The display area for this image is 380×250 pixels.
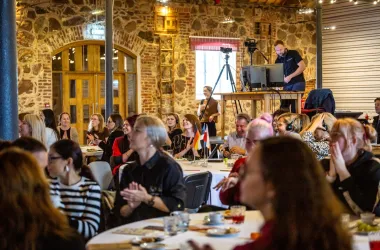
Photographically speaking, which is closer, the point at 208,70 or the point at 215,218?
the point at 215,218

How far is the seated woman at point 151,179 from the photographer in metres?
4.24

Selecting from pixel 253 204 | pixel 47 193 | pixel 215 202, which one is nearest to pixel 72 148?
pixel 47 193

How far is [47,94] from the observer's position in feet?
47.9

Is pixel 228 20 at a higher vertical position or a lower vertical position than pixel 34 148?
higher

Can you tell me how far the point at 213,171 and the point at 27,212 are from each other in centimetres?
470

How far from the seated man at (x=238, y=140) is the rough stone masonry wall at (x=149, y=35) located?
280 inches

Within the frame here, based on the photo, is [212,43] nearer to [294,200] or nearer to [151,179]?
[151,179]

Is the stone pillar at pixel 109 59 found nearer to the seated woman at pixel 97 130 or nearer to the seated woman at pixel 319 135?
the seated woman at pixel 97 130

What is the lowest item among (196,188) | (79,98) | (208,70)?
(196,188)

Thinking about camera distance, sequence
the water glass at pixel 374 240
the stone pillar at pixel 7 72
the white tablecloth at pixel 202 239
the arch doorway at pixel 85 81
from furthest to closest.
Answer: the arch doorway at pixel 85 81, the stone pillar at pixel 7 72, the white tablecloth at pixel 202 239, the water glass at pixel 374 240

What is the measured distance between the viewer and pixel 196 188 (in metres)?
5.92

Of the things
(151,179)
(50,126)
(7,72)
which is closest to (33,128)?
(7,72)

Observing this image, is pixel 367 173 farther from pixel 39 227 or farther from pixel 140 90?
pixel 140 90

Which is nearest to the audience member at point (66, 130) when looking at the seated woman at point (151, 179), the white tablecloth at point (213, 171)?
the white tablecloth at point (213, 171)
